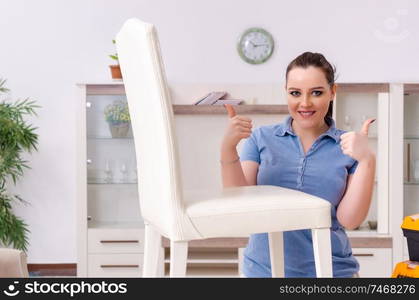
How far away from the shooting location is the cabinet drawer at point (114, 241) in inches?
192

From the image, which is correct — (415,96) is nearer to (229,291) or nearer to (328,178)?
(328,178)

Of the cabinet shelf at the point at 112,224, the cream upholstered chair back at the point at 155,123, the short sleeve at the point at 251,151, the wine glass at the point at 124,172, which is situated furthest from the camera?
the wine glass at the point at 124,172

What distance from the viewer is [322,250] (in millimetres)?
2002

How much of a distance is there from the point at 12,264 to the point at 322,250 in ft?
3.45

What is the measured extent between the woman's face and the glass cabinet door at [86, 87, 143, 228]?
273cm

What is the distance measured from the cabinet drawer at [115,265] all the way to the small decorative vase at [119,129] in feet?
2.63

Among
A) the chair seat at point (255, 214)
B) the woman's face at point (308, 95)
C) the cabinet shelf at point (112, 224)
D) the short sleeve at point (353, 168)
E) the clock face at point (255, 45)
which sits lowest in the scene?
the cabinet shelf at point (112, 224)

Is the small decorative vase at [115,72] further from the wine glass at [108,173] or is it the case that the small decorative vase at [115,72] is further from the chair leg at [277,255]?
the chair leg at [277,255]

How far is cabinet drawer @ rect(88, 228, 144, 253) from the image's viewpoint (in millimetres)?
4871

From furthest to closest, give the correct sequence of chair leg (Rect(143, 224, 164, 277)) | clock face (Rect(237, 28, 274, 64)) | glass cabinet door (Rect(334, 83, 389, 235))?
clock face (Rect(237, 28, 274, 64))
glass cabinet door (Rect(334, 83, 389, 235))
chair leg (Rect(143, 224, 164, 277))

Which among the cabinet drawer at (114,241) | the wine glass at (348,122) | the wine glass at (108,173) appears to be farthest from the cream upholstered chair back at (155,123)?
the wine glass at (348,122)

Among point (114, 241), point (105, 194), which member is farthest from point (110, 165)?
point (114, 241)

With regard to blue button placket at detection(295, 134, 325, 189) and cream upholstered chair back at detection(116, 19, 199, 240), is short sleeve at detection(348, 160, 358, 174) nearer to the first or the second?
blue button placket at detection(295, 134, 325, 189)

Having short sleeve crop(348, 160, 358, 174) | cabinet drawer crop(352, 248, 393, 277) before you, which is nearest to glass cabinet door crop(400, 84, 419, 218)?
cabinet drawer crop(352, 248, 393, 277)
